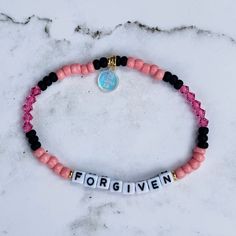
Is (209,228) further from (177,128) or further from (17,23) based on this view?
(17,23)

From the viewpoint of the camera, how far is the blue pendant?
1.78 meters

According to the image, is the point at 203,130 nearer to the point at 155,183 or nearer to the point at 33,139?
the point at 155,183

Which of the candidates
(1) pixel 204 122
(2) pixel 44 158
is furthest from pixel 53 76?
(1) pixel 204 122

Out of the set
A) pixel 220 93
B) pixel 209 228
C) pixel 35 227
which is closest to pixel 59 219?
pixel 35 227

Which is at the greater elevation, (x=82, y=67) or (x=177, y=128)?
(x=82, y=67)

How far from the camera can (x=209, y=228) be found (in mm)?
1706

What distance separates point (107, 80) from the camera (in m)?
1.78

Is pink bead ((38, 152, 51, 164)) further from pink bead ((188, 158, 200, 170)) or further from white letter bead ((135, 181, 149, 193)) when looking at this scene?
pink bead ((188, 158, 200, 170))

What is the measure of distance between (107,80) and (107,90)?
30mm

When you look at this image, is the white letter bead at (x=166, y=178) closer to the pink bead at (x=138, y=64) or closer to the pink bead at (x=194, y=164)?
the pink bead at (x=194, y=164)

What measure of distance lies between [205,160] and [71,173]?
386 millimetres

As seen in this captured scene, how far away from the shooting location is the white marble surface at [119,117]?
1.73 metres

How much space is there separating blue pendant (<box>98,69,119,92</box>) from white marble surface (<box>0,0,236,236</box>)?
20 millimetres

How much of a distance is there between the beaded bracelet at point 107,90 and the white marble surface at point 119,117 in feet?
0.08
